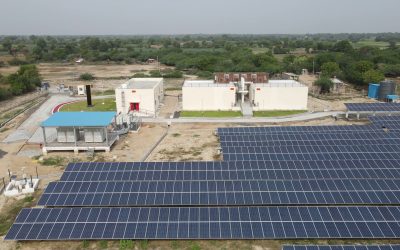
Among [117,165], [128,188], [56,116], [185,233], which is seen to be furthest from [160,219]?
[56,116]

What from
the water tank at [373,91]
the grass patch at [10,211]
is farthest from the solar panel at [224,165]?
the water tank at [373,91]

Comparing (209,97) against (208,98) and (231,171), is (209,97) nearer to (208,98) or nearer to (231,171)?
(208,98)

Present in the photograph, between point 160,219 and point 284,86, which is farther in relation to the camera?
point 284,86

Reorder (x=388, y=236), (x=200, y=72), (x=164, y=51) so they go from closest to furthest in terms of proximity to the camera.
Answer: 1. (x=388, y=236)
2. (x=200, y=72)
3. (x=164, y=51)

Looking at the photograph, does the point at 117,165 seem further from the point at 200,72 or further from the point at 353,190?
the point at 200,72

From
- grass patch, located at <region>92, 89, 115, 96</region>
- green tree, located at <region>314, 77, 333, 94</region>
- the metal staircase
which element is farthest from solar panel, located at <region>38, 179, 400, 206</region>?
grass patch, located at <region>92, 89, 115, 96</region>

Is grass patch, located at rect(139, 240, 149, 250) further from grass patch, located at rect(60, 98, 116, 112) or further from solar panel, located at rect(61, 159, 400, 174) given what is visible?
grass patch, located at rect(60, 98, 116, 112)
